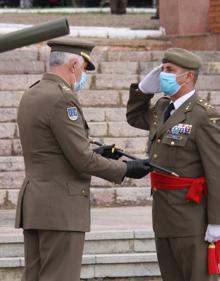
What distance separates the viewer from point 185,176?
5176mm

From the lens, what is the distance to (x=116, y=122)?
33.1 feet

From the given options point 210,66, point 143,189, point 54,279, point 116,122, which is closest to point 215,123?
point 54,279

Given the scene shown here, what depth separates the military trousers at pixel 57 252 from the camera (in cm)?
481

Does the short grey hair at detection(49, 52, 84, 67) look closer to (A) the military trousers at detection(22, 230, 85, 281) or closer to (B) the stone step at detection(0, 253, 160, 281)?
(A) the military trousers at detection(22, 230, 85, 281)

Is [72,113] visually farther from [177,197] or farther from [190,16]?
[190,16]

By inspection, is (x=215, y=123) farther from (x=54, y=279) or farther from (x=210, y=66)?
(x=210, y=66)

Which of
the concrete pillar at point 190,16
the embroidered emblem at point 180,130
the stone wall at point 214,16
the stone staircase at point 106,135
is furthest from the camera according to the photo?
the concrete pillar at point 190,16

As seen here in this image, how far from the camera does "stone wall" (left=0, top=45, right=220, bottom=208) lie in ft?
29.7

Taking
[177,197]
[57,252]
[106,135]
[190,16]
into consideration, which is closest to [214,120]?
[177,197]

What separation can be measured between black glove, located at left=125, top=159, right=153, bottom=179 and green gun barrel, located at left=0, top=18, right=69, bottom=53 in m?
1.98

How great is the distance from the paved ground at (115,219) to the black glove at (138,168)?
7.97 ft

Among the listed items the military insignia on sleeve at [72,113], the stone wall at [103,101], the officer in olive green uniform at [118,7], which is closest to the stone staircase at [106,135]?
the stone wall at [103,101]

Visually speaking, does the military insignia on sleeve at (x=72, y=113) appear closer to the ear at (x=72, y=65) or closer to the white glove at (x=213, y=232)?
the ear at (x=72, y=65)

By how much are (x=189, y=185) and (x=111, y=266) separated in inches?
67.3
